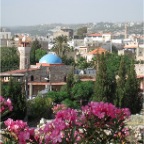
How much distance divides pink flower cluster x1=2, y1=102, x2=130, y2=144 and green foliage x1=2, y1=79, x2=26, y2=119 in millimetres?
10605

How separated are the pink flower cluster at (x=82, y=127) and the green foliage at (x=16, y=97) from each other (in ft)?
34.8

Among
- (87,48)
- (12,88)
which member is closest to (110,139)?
(12,88)

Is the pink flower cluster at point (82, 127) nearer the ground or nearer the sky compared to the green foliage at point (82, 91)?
nearer the sky

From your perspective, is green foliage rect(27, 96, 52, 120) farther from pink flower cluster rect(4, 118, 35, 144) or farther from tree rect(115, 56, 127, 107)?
pink flower cluster rect(4, 118, 35, 144)

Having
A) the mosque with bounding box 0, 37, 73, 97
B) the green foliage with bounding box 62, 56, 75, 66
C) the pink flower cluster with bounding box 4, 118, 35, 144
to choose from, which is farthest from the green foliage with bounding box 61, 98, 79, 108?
the green foliage with bounding box 62, 56, 75, 66

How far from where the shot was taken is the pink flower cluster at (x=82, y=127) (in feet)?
7.91

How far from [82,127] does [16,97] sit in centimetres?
1111

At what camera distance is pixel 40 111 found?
1409 cm

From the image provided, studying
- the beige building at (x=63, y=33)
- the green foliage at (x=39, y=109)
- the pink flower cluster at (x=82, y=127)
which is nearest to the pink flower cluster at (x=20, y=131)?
the pink flower cluster at (x=82, y=127)

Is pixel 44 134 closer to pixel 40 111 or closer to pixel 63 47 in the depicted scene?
pixel 40 111

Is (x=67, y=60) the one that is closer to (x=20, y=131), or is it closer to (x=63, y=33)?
(x=20, y=131)

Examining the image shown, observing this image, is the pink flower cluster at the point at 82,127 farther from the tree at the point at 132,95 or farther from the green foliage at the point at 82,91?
the green foliage at the point at 82,91

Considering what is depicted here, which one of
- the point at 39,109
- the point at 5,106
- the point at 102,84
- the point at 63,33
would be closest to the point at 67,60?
the point at 102,84

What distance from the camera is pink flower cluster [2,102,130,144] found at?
2.41 meters
